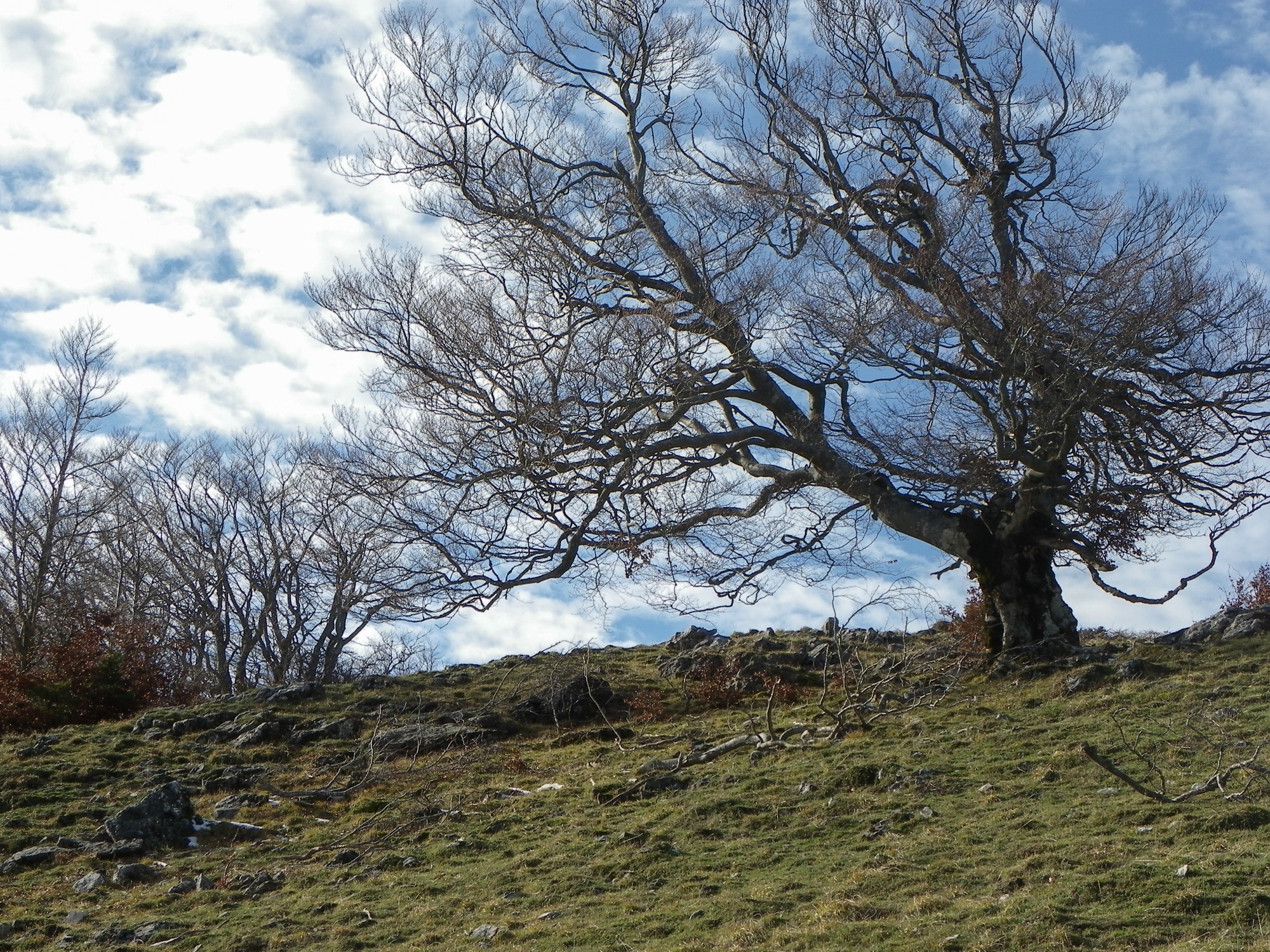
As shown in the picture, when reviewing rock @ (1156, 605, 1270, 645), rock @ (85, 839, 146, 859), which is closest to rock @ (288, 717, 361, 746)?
rock @ (85, 839, 146, 859)

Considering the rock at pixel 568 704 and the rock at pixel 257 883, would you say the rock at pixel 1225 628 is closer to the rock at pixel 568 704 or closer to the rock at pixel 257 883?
the rock at pixel 568 704

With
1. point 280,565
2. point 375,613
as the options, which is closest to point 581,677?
point 375,613

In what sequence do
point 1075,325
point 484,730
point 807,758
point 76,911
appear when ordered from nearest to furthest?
point 76,911
point 807,758
point 1075,325
point 484,730

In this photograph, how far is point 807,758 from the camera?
11.2 m

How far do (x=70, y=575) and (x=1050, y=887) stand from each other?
2581 cm

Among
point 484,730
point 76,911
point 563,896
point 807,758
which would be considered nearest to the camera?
point 563,896

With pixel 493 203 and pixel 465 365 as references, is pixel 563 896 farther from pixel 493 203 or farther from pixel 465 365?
pixel 493 203

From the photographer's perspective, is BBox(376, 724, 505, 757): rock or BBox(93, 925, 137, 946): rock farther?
BBox(376, 724, 505, 757): rock

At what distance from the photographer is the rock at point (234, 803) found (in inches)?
459

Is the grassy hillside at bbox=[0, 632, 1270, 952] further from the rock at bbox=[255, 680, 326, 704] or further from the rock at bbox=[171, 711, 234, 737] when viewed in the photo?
the rock at bbox=[255, 680, 326, 704]

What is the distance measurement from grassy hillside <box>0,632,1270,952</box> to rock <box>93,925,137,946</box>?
3 cm

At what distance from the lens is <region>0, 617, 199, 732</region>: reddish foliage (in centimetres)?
1738

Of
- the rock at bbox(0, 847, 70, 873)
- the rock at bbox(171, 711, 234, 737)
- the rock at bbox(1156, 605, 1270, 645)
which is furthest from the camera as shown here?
the rock at bbox(171, 711, 234, 737)

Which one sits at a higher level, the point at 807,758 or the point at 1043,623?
the point at 1043,623
